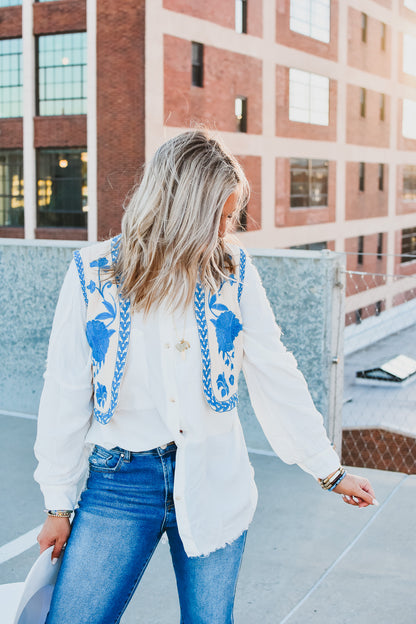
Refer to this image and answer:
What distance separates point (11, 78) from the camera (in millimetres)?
29188

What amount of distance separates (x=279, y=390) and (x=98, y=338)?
0.52 metres

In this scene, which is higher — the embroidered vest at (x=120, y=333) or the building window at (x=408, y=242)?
the building window at (x=408, y=242)

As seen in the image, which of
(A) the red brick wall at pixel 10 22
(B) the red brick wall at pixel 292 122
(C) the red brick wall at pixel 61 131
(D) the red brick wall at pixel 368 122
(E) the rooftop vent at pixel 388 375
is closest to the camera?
(E) the rooftop vent at pixel 388 375

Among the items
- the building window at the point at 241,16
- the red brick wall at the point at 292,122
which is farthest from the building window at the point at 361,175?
the building window at the point at 241,16

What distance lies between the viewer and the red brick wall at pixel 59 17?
27.0 metres

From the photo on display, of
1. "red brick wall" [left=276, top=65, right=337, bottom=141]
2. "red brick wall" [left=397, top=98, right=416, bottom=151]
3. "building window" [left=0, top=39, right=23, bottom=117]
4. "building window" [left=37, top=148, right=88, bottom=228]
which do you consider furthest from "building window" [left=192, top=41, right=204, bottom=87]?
"red brick wall" [left=397, top=98, right=416, bottom=151]

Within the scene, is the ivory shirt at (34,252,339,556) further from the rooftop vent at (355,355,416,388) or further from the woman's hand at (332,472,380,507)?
the rooftop vent at (355,355,416,388)

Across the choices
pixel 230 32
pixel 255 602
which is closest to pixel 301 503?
pixel 255 602

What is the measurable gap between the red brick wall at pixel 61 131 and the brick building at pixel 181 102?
0.05m

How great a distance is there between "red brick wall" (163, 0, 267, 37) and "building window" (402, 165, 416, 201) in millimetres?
17520

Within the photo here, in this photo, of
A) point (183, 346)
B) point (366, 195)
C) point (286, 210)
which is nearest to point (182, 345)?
point (183, 346)

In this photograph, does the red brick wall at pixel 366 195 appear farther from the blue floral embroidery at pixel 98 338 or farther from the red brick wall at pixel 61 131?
the blue floral embroidery at pixel 98 338

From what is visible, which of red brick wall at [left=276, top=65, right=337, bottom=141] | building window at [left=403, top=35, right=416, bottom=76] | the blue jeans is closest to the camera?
the blue jeans

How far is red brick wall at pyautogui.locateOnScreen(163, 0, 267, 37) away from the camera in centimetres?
2623
